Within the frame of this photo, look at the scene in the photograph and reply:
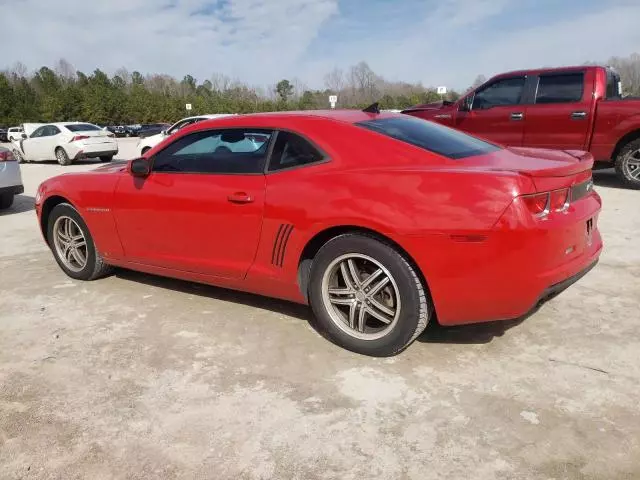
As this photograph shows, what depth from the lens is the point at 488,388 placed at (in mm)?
2732

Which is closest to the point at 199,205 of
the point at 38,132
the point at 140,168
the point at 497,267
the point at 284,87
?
the point at 140,168

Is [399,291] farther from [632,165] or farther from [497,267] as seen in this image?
[632,165]

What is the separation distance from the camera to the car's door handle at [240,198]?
3371mm

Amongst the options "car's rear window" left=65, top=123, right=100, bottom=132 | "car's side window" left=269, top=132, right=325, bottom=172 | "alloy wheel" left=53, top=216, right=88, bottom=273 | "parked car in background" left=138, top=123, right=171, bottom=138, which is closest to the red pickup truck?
"car's side window" left=269, top=132, right=325, bottom=172

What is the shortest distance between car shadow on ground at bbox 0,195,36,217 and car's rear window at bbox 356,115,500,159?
22.3ft

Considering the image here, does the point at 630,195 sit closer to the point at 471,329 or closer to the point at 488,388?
the point at 471,329

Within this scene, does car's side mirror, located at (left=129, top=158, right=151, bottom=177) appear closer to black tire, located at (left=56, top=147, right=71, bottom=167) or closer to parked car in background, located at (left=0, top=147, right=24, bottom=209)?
parked car in background, located at (left=0, top=147, right=24, bottom=209)

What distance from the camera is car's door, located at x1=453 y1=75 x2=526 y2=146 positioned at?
28.7ft

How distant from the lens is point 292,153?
Answer: 3.37 m

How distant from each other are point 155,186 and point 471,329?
7.79 feet

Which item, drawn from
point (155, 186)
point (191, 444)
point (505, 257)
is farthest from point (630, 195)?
point (191, 444)

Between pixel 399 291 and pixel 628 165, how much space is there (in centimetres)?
673

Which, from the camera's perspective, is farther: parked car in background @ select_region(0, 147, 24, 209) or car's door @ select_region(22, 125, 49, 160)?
car's door @ select_region(22, 125, 49, 160)

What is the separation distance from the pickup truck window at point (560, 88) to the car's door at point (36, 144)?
1525 cm
